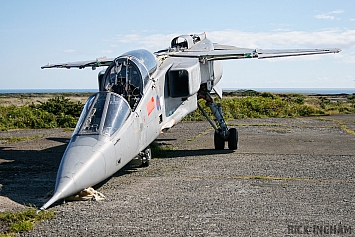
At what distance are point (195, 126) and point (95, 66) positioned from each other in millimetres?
9349

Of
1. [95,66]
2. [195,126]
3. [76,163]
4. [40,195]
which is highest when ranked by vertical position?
[95,66]

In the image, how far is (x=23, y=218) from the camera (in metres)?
6.84

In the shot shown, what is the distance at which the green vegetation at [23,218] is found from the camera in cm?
639

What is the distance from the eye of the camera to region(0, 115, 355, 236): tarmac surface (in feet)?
21.3

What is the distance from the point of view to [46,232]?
635 cm

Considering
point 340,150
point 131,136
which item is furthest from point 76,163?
point 340,150

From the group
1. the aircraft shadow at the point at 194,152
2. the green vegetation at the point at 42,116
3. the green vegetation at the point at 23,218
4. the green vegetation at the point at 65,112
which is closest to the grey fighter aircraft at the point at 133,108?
the green vegetation at the point at 23,218

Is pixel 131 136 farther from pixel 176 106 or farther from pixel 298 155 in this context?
pixel 298 155

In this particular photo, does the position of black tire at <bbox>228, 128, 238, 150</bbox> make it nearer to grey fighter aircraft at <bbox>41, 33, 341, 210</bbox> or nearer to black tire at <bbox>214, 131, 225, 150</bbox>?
grey fighter aircraft at <bbox>41, 33, 341, 210</bbox>

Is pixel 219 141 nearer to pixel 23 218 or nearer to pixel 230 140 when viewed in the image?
pixel 230 140

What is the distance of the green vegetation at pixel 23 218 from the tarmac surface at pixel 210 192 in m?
0.14

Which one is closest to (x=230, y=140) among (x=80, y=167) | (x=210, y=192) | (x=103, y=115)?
(x=210, y=192)

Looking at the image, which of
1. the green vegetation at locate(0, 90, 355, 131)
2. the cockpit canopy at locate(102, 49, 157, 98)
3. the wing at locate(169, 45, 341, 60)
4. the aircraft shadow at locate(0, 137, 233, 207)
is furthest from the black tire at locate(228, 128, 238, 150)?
the green vegetation at locate(0, 90, 355, 131)

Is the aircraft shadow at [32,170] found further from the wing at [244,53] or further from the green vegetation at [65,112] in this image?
the green vegetation at [65,112]
